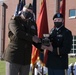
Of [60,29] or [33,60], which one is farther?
[33,60]

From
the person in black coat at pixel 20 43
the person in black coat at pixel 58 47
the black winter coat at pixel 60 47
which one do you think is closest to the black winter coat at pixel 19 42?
the person in black coat at pixel 20 43

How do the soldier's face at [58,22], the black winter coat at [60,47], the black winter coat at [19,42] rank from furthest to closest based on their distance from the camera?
the soldier's face at [58,22], the black winter coat at [60,47], the black winter coat at [19,42]

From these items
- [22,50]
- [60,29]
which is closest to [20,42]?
[22,50]

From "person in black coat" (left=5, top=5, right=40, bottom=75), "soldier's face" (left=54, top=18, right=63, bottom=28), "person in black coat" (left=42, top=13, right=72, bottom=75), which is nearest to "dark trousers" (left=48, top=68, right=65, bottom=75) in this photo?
"person in black coat" (left=42, top=13, right=72, bottom=75)

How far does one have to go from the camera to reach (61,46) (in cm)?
595

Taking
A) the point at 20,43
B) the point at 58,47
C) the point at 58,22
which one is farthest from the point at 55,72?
the point at 20,43

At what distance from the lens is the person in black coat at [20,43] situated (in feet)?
17.5

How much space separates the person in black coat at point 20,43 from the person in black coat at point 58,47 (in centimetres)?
49

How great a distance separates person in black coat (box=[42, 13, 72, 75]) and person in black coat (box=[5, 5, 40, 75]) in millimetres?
493

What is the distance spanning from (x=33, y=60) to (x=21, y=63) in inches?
104

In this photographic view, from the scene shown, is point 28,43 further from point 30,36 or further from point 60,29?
point 60,29

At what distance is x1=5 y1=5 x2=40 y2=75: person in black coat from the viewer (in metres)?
5.34

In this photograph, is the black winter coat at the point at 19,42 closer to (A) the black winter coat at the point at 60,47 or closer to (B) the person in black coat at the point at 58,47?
(B) the person in black coat at the point at 58,47

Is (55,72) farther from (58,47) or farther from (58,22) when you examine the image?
(58,22)
